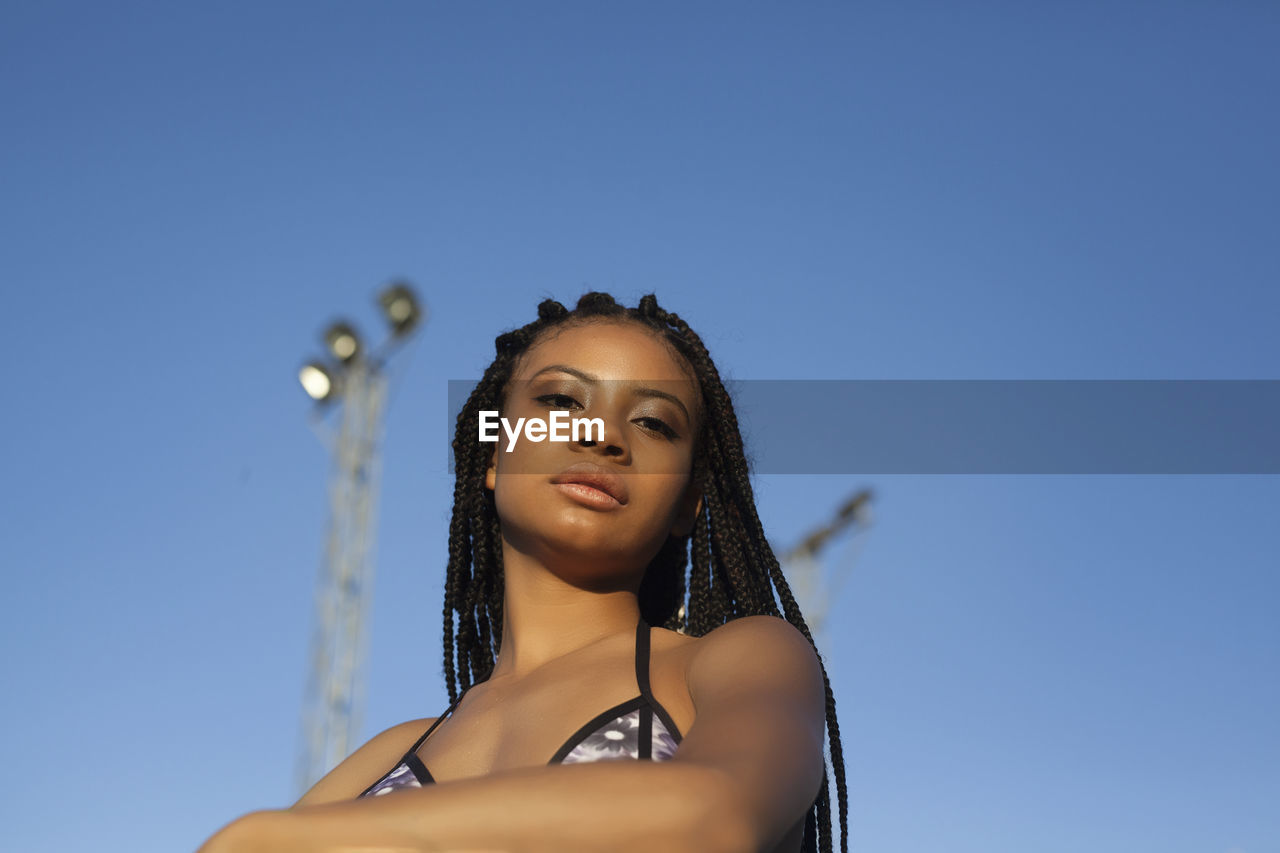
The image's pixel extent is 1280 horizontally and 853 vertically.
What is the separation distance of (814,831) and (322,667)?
11.1 m

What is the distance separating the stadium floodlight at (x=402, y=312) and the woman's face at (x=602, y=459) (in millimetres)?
11697

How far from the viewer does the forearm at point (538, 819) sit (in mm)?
1623

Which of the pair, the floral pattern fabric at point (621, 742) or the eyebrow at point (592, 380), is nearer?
the floral pattern fabric at point (621, 742)

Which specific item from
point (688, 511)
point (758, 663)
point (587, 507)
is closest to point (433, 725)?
point (587, 507)

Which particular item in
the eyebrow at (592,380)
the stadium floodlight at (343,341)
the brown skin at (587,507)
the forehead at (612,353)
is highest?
the stadium floodlight at (343,341)

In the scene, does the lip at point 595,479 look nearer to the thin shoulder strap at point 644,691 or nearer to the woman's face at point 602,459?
the woman's face at point 602,459

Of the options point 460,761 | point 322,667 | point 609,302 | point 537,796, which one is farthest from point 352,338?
point 537,796

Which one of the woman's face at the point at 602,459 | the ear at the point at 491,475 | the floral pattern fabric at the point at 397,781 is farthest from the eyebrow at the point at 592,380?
the floral pattern fabric at the point at 397,781

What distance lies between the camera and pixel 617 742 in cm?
244

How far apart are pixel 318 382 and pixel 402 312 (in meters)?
1.28

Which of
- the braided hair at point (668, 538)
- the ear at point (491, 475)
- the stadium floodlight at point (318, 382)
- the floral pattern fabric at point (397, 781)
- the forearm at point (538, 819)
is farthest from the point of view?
the stadium floodlight at point (318, 382)

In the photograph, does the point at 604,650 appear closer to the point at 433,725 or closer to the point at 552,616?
the point at 552,616

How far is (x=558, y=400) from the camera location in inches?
124

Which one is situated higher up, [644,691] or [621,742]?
[644,691]
